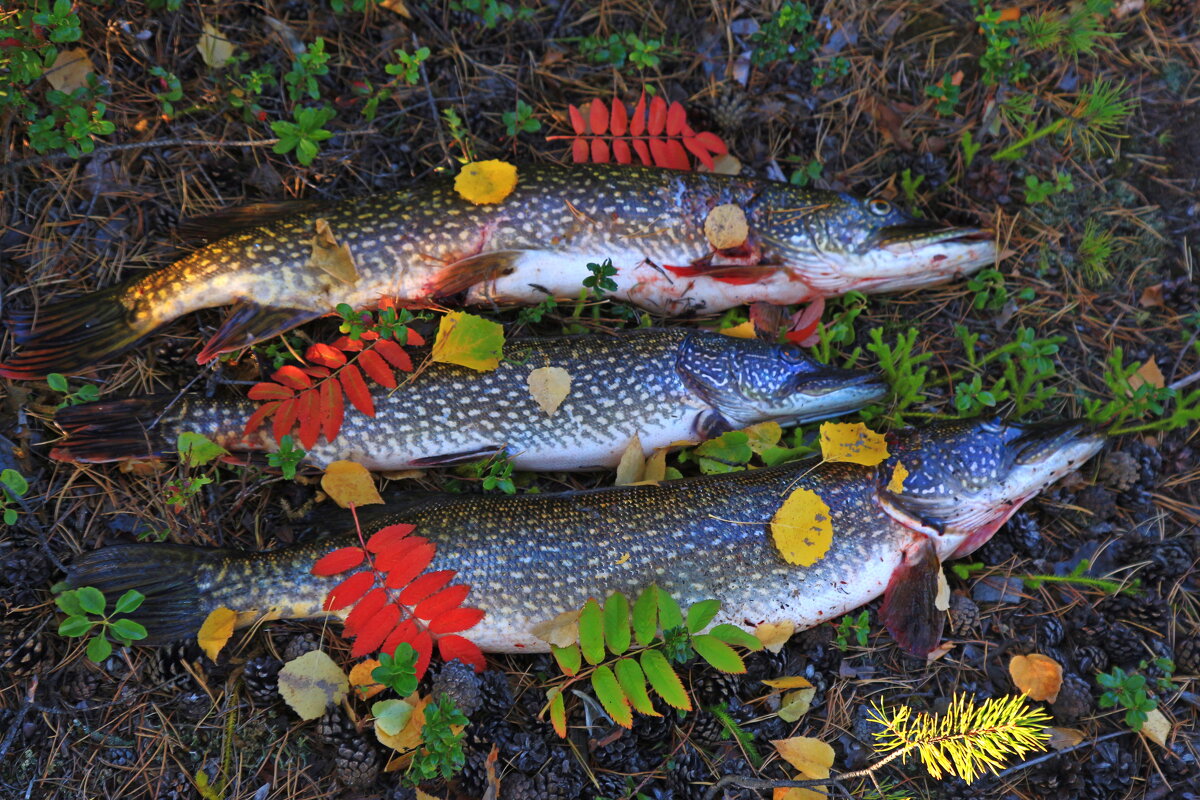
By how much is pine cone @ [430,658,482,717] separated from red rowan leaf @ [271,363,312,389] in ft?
4.58

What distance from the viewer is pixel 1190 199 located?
4.46 meters

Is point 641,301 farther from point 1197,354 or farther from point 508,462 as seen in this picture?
point 1197,354

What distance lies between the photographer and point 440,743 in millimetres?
3133

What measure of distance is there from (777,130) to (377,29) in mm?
2247

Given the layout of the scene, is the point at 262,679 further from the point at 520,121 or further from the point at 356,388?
the point at 520,121

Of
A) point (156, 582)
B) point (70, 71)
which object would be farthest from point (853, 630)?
point (70, 71)

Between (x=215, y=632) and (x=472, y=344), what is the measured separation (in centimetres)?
163

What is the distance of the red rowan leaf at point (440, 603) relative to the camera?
3.29 metres

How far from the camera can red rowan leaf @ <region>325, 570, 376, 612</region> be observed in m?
3.28

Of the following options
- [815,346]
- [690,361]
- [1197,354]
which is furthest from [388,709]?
[1197,354]

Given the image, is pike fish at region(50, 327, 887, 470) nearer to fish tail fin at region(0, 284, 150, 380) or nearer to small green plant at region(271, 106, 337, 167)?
fish tail fin at region(0, 284, 150, 380)


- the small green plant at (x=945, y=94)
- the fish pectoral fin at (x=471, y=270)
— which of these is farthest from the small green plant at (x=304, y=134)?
the small green plant at (x=945, y=94)

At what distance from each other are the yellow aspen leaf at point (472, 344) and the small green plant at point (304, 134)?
3.77 feet

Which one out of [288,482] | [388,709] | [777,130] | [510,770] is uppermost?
[777,130]
